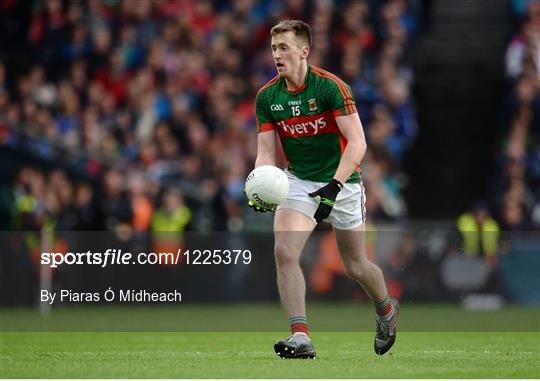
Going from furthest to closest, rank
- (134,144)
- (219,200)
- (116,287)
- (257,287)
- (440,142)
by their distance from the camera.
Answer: (440,142), (134,144), (219,200), (257,287), (116,287)

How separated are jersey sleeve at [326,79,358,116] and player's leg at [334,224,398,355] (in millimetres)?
941

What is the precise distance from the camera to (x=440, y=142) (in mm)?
23188

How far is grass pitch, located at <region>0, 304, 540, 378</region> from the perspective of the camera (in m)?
9.37

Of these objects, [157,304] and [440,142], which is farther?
[440,142]

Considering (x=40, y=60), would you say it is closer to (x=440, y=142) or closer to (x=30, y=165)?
(x=30, y=165)

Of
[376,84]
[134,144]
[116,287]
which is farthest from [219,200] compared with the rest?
[116,287]

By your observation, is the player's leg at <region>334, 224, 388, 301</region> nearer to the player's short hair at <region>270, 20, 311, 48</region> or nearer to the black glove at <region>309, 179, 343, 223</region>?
the black glove at <region>309, 179, 343, 223</region>

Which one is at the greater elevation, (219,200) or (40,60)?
(40,60)

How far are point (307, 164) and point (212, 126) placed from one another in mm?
11342

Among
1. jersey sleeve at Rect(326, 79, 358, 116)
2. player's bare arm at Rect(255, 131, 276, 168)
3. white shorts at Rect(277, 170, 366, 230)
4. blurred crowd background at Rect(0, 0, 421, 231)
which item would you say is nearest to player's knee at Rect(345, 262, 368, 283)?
white shorts at Rect(277, 170, 366, 230)

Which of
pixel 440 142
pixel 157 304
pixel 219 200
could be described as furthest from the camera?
pixel 440 142

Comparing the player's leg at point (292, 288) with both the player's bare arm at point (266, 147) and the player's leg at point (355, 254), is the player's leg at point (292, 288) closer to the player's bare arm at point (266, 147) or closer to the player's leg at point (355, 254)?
the player's leg at point (355, 254)

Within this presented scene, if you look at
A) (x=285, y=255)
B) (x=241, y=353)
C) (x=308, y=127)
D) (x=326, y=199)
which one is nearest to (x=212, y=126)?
(x=241, y=353)

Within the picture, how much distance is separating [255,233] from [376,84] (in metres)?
5.40
